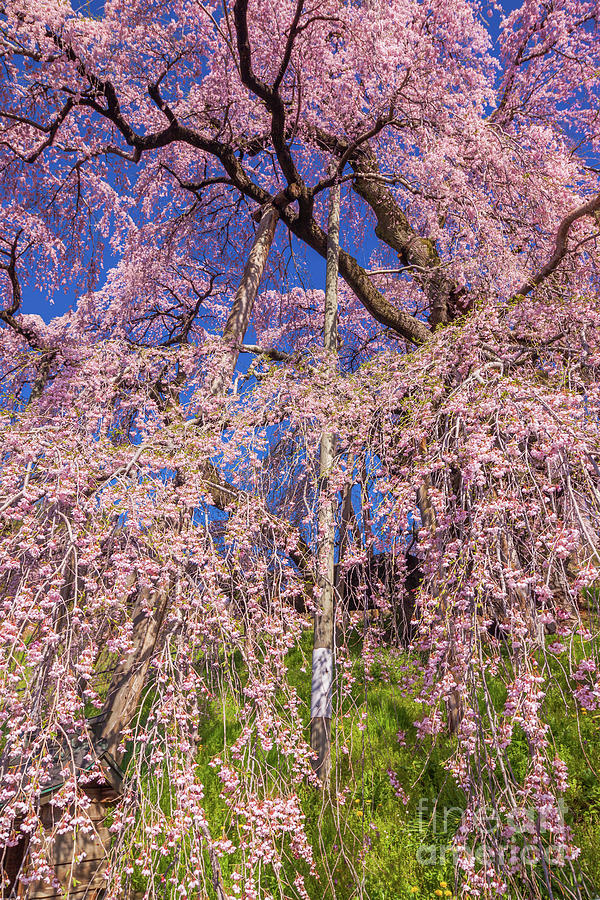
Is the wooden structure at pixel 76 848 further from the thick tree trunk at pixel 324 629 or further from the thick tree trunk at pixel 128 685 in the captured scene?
the thick tree trunk at pixel 324 629

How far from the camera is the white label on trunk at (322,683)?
4559 mm

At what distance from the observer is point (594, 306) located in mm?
5555

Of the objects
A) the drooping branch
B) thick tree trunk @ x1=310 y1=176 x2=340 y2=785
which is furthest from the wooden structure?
the drooping branch

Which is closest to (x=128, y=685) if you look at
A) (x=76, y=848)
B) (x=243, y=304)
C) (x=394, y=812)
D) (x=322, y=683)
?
(x=76, y=848)

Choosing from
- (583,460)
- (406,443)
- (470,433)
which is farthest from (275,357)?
(583,460)

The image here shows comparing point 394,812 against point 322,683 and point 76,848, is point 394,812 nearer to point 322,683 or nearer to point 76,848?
point 322,683

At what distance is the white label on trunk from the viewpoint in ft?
15.0

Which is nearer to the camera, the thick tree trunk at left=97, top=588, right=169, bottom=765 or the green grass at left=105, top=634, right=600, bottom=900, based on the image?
the green grass at left=105, top=634, right=600, bottom=900

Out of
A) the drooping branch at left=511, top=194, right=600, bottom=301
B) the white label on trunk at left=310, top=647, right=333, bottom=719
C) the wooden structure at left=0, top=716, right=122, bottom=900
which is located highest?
the drooping branch at left=511, top=194, right=600, bottom=301

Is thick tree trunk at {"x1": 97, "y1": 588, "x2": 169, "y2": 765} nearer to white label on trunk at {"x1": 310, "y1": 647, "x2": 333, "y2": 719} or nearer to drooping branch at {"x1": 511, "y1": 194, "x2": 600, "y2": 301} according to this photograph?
white label on trunk at {"x1": 310, "y1": 647, "x2": 333, "y2": 719}

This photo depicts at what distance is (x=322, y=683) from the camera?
468cm

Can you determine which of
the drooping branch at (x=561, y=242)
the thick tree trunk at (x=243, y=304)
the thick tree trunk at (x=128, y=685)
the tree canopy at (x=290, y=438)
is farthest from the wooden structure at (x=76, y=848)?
the drooping branch at (x=561, y=242)

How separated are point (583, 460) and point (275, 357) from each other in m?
6.06

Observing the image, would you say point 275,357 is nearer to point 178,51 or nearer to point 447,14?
point 178,51
